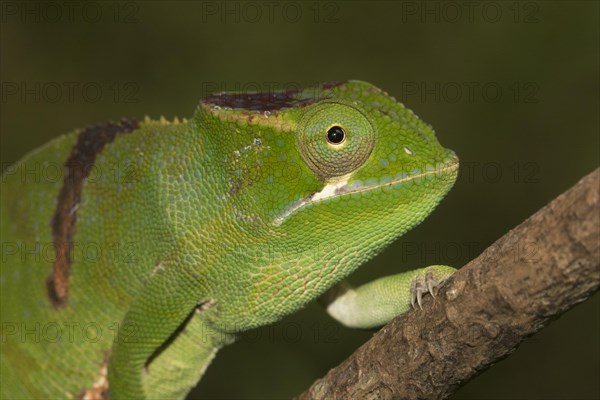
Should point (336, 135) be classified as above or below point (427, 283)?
above

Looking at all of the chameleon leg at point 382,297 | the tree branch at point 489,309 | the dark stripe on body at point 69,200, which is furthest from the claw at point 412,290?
the dark stripe on body at point 69,200

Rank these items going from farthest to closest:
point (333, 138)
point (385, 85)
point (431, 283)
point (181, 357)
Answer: point (385, 85), point (181, 357), point (333, 138), point (431, 283)

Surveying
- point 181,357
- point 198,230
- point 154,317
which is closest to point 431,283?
point 198,230

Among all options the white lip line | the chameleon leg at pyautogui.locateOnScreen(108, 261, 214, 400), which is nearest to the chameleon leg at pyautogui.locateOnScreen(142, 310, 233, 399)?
the chameleon leg at pyautogui.locateOnScreen(108, 261, 214, 400)

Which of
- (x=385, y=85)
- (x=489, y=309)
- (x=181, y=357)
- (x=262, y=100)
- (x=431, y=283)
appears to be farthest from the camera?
(x=385, y=85)

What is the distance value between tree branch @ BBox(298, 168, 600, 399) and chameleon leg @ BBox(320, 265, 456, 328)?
15cm

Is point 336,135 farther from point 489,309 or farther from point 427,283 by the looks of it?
point 489,309

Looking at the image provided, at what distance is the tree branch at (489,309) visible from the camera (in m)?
1.76

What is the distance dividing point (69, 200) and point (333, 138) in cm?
131

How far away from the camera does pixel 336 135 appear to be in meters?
Result: 2.58

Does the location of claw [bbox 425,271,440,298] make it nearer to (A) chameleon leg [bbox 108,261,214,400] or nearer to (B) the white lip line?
(B) the white lip line

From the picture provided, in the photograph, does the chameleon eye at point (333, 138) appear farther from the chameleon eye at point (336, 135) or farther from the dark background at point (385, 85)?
the dark background at point (385, 85)

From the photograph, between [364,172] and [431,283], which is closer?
[431,283]

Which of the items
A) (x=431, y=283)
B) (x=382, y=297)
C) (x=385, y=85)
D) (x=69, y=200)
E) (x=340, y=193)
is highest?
(x=385, y=85)
